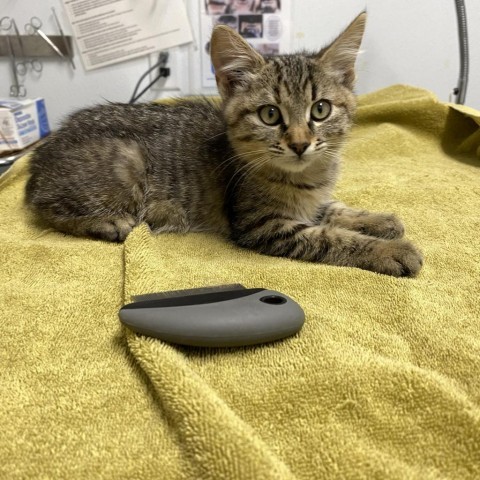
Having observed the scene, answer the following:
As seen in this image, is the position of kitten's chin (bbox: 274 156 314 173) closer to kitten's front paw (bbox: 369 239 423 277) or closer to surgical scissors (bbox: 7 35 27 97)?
kitten's front paw (bbox: 369 239 423 277)

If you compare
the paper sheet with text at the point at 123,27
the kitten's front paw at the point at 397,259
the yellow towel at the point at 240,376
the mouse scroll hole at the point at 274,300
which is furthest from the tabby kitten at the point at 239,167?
the paper sheet with text at the point at 123,27

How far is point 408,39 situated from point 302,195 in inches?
52.4

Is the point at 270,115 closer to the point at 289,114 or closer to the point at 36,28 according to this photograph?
the point at 289,114

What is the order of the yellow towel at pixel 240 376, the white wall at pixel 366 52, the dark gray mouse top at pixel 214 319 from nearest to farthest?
the yellow towel at pixel 240 376 → the dark gray mouse top at pixel 214 319 → the white wall at pixel 366 52

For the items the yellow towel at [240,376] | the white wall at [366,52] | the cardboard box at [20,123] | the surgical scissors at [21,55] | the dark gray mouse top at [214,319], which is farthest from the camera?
the white wall at [366,52]

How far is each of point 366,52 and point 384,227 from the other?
1.32m

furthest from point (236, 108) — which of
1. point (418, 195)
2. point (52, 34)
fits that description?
point (52, 34)

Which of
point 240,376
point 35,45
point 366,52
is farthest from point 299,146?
point 35,45

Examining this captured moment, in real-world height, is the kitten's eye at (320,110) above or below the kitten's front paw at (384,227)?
above

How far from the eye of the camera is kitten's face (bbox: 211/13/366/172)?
103 cm

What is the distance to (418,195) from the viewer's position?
4.41 ft

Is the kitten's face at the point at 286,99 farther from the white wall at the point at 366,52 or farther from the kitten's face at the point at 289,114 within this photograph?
the white wall at the point at 366,52

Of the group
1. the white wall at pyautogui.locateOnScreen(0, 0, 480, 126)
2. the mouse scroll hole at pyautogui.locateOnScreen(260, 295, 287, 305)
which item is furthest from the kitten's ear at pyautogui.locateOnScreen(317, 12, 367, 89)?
the white wall at pyautogui.locateOnScreen(0, 0, 480, 126)

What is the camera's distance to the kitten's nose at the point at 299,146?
992 millimetres
